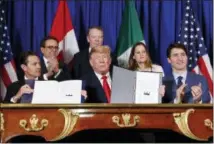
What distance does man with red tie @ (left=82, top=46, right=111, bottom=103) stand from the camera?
3.99 metres

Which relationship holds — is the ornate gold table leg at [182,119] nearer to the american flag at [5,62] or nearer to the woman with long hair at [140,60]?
the woman with long hair at [140,60]

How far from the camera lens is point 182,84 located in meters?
3.96

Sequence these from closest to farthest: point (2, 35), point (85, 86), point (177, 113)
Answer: point (177, 113) < point (85, 86) < point (2, 35)

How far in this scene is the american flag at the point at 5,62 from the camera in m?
5.26

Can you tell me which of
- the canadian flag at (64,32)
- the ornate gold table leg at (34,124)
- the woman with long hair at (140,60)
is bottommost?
the ornate gold table leg at (34,124)

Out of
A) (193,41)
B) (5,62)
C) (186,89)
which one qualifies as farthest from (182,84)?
(5,62)

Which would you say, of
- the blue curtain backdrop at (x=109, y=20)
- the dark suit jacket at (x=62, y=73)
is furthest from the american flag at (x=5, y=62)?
the dark suit jacket at (x=62, y=73)

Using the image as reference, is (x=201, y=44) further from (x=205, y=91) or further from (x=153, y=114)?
(x=153, y=114)

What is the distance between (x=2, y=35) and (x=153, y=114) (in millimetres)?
2401

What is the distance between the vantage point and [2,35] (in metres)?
5.40

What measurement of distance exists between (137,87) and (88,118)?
42 centimetres

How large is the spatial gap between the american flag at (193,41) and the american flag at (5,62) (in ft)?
6.02

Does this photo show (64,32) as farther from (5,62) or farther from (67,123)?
(67,123)

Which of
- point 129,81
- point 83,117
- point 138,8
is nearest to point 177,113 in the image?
point 129,81
